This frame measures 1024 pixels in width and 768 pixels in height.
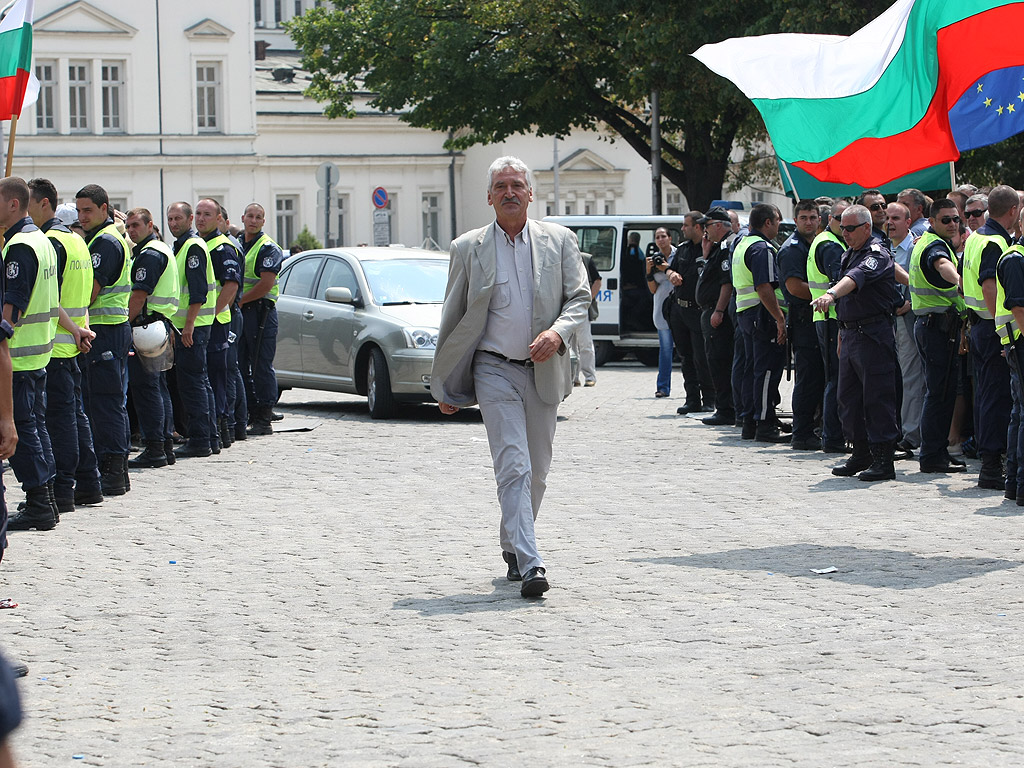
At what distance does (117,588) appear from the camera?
8.00 m

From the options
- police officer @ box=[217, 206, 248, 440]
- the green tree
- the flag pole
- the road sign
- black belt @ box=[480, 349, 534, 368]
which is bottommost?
police officer @ box=[217, 206, 248, 440]

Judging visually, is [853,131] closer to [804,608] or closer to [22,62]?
[804,608]

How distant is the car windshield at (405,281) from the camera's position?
1703 centimetres

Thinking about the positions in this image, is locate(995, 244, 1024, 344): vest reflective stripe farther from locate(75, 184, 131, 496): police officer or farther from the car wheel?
the car wheel

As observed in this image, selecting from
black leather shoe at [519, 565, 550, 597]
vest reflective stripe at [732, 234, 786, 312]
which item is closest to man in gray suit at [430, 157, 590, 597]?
black leather shoe at [519, 565, 550, 597]

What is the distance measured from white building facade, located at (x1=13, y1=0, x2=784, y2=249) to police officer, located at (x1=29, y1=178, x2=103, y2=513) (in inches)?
1728

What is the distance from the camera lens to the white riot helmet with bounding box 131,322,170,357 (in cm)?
1197

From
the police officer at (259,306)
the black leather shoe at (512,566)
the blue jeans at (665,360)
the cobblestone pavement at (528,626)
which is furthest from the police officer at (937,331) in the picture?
the blue jeans at (665,360)

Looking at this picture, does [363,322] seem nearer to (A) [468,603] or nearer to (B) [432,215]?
(A) [468,603]

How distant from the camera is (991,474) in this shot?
11000mm

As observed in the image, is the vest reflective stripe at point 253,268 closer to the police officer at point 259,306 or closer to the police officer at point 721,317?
the police officer at point 259,306

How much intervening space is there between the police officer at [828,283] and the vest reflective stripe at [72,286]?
551 cm

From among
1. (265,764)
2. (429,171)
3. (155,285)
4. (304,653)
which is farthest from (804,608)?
(429,171)

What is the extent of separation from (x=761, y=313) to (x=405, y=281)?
468 centimetres
